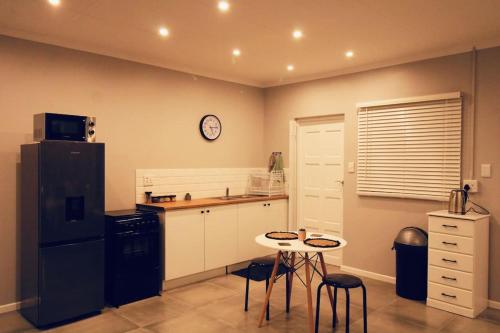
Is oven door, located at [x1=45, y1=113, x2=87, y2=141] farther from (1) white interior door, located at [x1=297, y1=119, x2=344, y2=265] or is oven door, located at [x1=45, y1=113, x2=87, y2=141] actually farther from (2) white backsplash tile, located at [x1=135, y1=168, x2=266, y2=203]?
(1) white interior door, located at [x1=297, y1=119, x2=344, y2=265]

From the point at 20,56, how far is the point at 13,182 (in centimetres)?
121

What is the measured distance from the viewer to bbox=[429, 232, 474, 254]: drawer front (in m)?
3.72

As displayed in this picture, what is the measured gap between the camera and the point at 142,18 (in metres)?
3.41

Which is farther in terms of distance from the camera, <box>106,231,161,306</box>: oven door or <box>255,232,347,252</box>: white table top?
<box>106,231,161,306</box>: oven door

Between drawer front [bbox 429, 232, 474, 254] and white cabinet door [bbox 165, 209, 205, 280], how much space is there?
2.51m

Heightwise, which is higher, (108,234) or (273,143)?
(273,143)

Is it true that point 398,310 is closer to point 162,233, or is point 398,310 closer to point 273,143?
point 162,233

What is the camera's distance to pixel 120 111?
4516 mm

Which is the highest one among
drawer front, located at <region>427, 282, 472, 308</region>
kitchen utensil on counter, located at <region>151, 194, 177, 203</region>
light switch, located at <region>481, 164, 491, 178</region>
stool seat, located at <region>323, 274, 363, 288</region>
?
light switch, located at <region>481, 164, 491, 178</region>

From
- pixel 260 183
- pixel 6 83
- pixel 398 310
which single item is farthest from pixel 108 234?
pixel 398 310

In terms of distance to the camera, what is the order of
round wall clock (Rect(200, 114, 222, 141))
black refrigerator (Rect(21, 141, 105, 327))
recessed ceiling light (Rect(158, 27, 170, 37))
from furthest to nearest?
round wall clock (Rect(200, 114, 222, 141))
recessed ceiling light (Rect(158, 27, 170, 37))
black refrigerator (Rect(21, 141, 105, 327))

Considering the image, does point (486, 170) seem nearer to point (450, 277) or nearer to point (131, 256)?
point (450, 277)

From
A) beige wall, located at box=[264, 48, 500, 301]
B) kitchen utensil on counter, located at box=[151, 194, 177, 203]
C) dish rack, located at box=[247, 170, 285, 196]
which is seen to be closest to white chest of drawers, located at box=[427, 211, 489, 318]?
beige wall, located at box=[264, 48, 500, 301]

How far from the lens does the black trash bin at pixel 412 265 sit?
4133 millimetres
